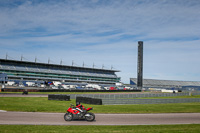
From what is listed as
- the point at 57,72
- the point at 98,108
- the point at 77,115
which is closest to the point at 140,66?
the point at 57,72

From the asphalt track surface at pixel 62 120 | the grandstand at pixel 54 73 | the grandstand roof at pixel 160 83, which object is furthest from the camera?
the grandstand roof at pixel 160 83

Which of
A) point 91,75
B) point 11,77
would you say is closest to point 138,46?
point 91,75

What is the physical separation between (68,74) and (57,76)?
7.97 m

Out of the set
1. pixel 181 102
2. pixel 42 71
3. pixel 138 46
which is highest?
pixel 138 46

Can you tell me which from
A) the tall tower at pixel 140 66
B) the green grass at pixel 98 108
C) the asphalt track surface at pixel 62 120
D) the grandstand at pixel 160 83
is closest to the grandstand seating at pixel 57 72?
the grandstand at pixel 160 83

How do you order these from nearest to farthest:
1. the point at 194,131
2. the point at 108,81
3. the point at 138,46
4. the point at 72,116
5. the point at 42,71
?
the point at 194,131
the point at 72,116
the point at 138,46
the point at 42,71
the point at 108,81

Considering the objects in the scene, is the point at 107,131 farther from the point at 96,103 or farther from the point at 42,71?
the point at 42,71

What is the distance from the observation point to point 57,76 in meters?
132

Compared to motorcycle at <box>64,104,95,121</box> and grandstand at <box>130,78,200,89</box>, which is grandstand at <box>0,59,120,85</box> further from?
motorcycle at <box>64,104,95,121</box>

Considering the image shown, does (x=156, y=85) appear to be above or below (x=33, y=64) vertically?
below

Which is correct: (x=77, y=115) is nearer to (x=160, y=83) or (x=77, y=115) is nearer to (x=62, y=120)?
(x=62, y=120)

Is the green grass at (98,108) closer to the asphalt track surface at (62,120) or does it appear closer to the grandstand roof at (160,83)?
the asphalt track surface at (62,120)

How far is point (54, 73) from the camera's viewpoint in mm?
130750

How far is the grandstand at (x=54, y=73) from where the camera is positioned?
117 metres
